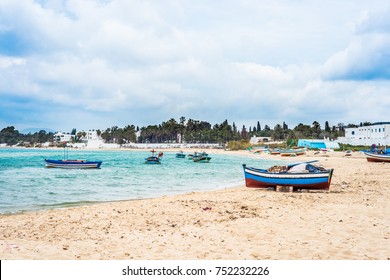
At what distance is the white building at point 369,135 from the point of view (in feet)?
289

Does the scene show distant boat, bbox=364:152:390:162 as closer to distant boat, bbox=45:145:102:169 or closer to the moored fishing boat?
the moored fishing boat

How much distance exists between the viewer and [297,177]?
1981 cm

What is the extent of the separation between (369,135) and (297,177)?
3443 inches

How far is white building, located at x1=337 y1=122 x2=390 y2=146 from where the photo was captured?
8800 cm

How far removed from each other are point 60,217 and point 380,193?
16.4 meters

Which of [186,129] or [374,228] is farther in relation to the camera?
[186,129]

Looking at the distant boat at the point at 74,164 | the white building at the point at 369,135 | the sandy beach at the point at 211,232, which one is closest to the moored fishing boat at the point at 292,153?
the white building at the point at 369,135

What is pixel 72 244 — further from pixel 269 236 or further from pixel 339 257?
pixel 339 257

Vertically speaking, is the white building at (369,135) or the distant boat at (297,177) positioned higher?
the white building at (369,135)

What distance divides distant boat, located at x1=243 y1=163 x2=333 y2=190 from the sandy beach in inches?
146

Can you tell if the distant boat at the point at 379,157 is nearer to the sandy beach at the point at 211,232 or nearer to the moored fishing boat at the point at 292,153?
the moored fishing boat at the point at 292,153

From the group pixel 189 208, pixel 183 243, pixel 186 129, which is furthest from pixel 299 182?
pixel 186 129

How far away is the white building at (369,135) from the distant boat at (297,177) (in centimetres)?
7489
